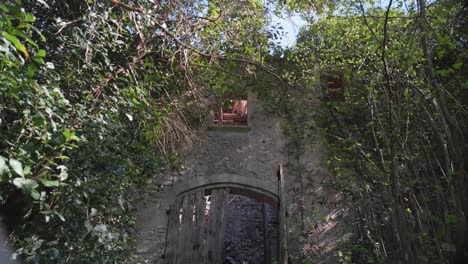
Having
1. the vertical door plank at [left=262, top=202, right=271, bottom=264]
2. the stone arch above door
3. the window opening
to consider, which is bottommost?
the vertical door plank at [left=262, top=202, right=271, bottom=264]

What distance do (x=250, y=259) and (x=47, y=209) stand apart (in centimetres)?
596

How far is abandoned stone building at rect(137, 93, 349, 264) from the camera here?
5098mm

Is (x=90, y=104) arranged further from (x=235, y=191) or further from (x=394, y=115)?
(x=235, y=191)

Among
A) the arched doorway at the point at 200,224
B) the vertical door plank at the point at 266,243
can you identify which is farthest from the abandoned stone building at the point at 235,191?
the vertical door plank at the point at 266,243

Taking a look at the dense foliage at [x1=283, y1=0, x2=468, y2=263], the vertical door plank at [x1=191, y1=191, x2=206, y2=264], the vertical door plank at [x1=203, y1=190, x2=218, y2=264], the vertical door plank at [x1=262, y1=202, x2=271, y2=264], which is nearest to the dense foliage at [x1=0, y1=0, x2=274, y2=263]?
the vertical door plank at [x1=191, y1=191, x2=206, y2=264]

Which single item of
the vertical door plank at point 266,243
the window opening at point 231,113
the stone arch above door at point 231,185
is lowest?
the vertical door plank at point 266,243

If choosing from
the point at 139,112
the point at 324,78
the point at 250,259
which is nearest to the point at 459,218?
the point at 139,112

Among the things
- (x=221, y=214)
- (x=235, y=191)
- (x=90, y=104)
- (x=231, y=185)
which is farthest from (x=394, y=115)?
(x=221, y=214)

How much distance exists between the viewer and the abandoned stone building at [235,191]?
5098 millimetres

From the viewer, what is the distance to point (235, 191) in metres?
5.59

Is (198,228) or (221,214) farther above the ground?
(221,214)

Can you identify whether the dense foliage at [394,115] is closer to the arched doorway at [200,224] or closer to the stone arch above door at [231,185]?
the stone arch above door at [231,185]

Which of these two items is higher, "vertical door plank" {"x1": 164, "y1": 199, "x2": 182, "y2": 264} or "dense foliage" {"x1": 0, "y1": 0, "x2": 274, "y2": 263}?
"dense foliage" {"x1": 0, "y1": 0, "x2": 274, "y2": 263}

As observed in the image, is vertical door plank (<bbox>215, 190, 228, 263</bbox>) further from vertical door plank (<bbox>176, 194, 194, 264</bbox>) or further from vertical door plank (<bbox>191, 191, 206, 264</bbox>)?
vertical door plank (<bbox>176, 194, 194, 264</bbox>)
